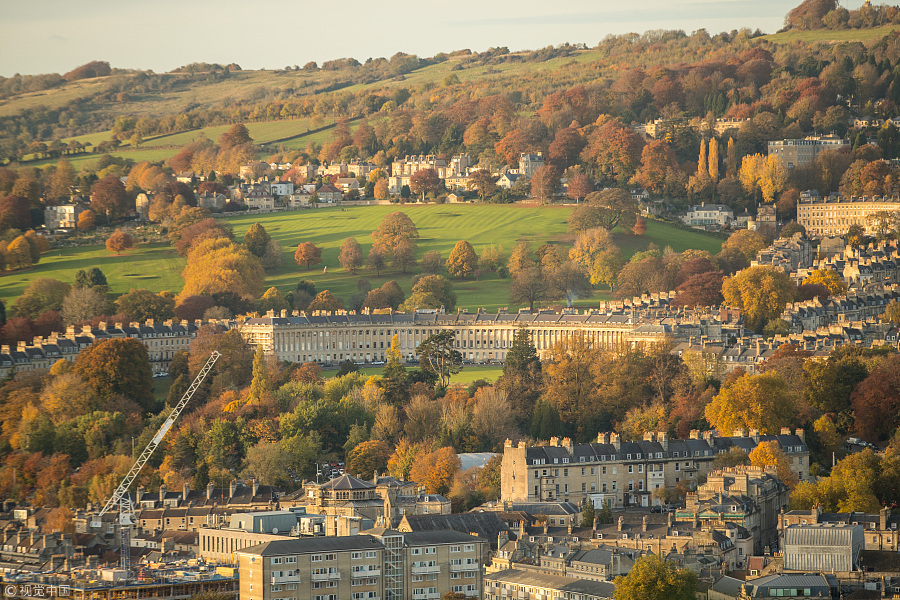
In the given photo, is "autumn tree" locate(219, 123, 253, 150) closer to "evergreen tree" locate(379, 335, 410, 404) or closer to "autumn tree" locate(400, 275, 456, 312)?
"autumn tree" locate(400, 275, 456, 312)

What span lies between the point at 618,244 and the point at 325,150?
186ft

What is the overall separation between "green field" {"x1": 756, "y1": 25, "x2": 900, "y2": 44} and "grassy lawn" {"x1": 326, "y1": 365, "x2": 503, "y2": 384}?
73.4m

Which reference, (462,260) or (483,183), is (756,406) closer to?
(462,260)

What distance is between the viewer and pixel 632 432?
77.9 m

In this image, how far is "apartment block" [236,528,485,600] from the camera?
2137 inches

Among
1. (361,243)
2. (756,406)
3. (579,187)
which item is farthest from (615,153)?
(756,406)

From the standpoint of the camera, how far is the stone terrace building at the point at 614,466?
228 feet

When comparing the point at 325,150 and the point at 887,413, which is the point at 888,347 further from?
the point at 325,150

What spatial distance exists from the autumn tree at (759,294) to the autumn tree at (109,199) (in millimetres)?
62914

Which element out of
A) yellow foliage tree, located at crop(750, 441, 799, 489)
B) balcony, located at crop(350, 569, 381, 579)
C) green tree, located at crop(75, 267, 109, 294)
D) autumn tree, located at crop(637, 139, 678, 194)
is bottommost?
balcony, located at crop(350, 569, 381, 579)

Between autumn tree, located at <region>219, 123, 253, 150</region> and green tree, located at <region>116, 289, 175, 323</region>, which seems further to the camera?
autumn tree, located at <region>219, 123, 253, 150</region>

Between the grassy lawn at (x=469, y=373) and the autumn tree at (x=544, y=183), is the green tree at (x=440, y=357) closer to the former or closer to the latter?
the grassy lawn at (x=469, y=373)

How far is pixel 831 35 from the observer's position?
170 meters

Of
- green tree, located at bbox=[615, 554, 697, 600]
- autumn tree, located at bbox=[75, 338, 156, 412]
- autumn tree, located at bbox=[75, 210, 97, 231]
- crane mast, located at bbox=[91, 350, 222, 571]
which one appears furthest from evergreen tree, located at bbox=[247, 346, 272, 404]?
autumn tree, located at bbox=[75, 210, 97, 231]
